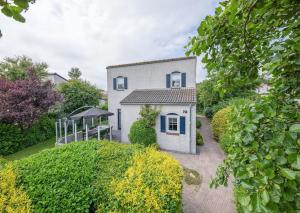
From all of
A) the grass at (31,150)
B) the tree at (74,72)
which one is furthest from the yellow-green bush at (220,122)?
the tree at (74,72)

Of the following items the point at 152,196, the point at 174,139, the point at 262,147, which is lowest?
the point at 174,139

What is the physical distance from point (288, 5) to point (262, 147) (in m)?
1.34

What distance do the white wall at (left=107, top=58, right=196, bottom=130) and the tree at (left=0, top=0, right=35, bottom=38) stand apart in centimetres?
1141

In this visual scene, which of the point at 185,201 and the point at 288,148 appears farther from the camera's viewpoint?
the point at 185,201

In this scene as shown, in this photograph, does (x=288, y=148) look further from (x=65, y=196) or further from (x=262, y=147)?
(x=65, y=196)

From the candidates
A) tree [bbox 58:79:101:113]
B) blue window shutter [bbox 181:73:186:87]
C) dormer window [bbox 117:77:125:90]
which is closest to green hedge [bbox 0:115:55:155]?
tree [bbox 58:79:101:113]

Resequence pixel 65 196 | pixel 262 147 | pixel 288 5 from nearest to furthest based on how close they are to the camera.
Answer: pixel 262 147 → pixel 288 5 → pixel 65 196

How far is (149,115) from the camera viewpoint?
10.1m

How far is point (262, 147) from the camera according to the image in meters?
1.19

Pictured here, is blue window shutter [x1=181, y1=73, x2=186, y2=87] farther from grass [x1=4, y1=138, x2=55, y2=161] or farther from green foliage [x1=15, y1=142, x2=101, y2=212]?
grass [x1=4, y1=138, x2=55, y2=161]

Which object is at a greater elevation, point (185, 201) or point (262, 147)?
point (262, 147)

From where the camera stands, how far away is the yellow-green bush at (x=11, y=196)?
2.92 meters

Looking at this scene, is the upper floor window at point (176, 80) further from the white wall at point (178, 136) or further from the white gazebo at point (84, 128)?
the white gazebo at point (84, 128)

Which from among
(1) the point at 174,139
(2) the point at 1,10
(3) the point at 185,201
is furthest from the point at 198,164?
(2) the point at 1,10
